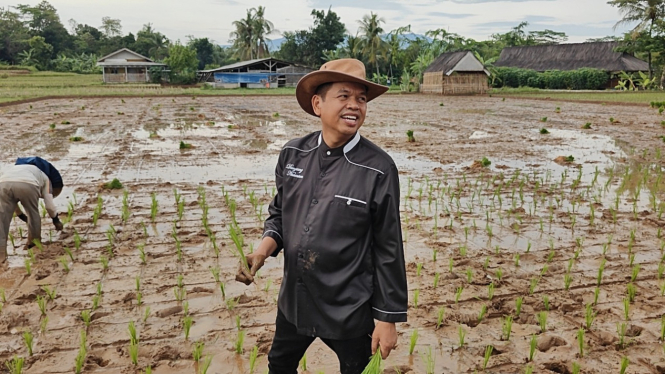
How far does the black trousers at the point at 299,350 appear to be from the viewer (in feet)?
6.57

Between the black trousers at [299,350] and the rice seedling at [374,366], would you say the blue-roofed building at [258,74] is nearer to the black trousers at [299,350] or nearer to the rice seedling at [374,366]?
the black trousers at [299,350]

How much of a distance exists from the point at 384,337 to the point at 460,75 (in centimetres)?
3549

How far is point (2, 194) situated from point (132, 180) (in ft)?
9.97

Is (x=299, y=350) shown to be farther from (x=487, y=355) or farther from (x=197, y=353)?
(x=487, y=355)

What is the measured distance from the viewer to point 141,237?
5023 millimetres

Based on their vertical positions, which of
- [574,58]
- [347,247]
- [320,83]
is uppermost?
[574,58]

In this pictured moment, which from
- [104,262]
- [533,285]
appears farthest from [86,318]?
[533,285]

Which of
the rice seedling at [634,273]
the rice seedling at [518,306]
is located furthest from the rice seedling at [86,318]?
the rice seedling at [634,273]

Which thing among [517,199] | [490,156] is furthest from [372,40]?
[517,199]

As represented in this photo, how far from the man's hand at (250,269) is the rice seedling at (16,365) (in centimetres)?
151

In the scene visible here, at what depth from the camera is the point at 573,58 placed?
4241 centimetres

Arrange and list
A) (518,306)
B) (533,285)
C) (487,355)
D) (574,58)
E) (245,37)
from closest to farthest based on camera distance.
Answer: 1. (487,355)
2. (518,306)
3. (533,285)
4. (574,58)
5. (245,37)

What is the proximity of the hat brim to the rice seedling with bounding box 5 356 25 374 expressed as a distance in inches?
77.1

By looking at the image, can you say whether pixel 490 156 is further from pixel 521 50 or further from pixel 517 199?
pixel 521 50
